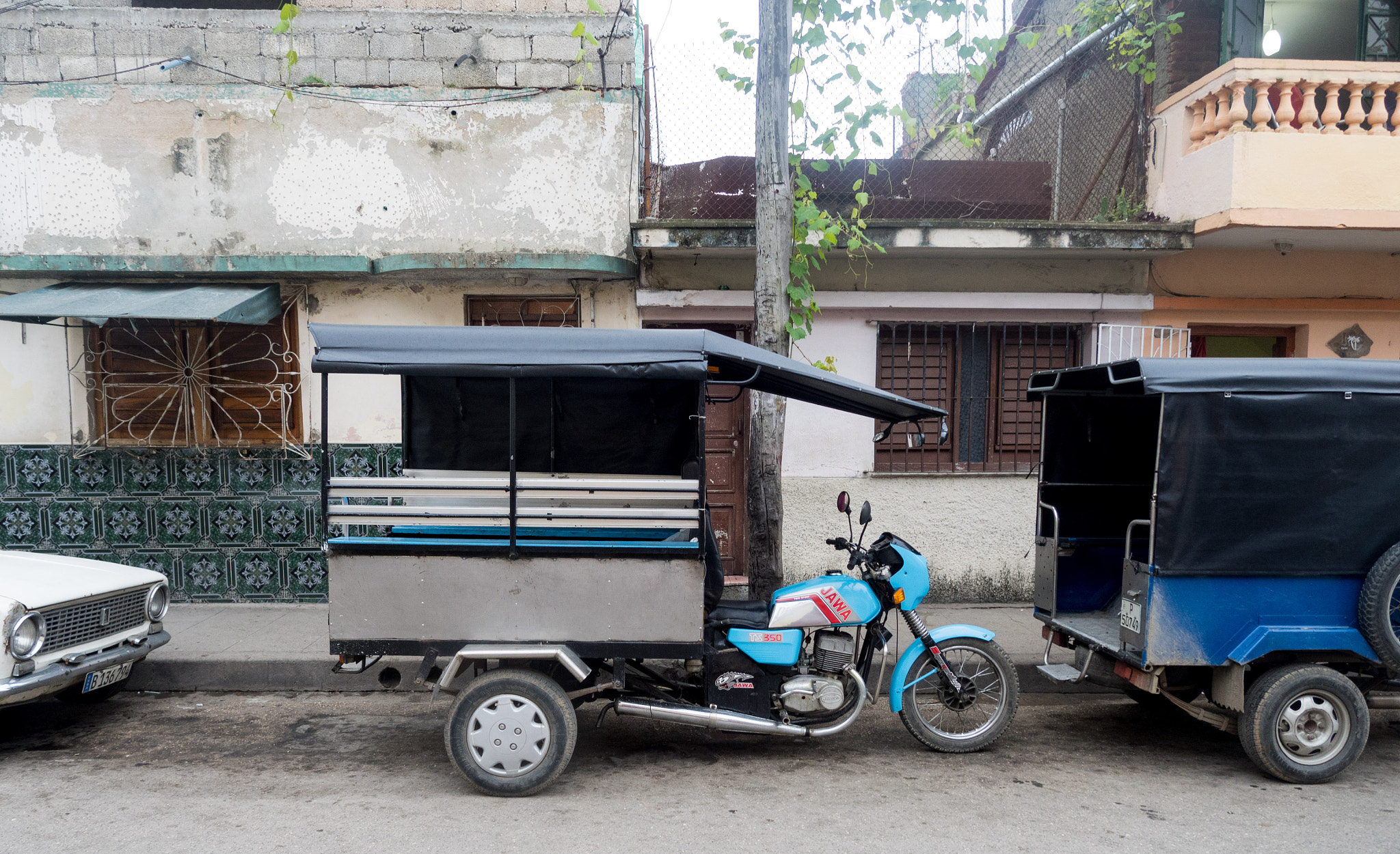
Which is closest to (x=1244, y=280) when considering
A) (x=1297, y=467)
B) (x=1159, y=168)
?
(x=1159, y=168)

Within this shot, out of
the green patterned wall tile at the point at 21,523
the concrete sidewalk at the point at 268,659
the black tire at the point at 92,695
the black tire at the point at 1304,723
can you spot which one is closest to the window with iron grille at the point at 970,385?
the concrete sidewalk at the point at 268,659

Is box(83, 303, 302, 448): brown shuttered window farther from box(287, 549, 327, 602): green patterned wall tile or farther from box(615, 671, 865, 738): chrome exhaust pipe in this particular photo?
box(615, 671, 865, 738): chrome exhaust pipe

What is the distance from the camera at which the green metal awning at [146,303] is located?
6465mm

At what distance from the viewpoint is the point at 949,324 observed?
815 centimetres

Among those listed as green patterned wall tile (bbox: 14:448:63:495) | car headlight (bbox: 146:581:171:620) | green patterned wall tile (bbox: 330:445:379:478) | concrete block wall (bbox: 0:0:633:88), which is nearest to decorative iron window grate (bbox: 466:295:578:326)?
green patterned wall tile (bbox: 330:445:379:478)

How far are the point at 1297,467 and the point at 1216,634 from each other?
97 cm

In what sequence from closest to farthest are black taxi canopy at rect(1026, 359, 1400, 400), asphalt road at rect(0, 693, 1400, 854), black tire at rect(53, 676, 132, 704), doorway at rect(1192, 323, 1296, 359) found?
asphalt road at rect(0, 693, 1400, 854) → black taxi canopy at rect(1026, 359, 1400, 400) → black tire at rect(53, 676, 132, 704) → doorway at rect(1192, 323, 1296, 359)

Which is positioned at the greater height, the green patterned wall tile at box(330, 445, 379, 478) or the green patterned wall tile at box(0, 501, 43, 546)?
the green patterned wall tile at box(330, 445, 379, 478)

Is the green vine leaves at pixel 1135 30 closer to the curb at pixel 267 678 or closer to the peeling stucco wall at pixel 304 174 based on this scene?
the peeling stucco wall at pixel 304 174

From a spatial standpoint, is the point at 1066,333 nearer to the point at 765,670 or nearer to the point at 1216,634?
the point at 1216,634

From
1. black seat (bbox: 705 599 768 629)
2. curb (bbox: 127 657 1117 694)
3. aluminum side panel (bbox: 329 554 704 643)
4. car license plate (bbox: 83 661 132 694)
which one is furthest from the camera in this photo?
curb (bbox: 127 657 1117 694)

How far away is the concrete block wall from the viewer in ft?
24.9

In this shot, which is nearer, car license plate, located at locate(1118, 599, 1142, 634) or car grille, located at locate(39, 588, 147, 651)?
car license plate, located at locate(1118, 599, 1142, 634)

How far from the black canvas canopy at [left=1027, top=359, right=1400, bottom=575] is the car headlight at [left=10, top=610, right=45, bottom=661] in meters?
5.95
